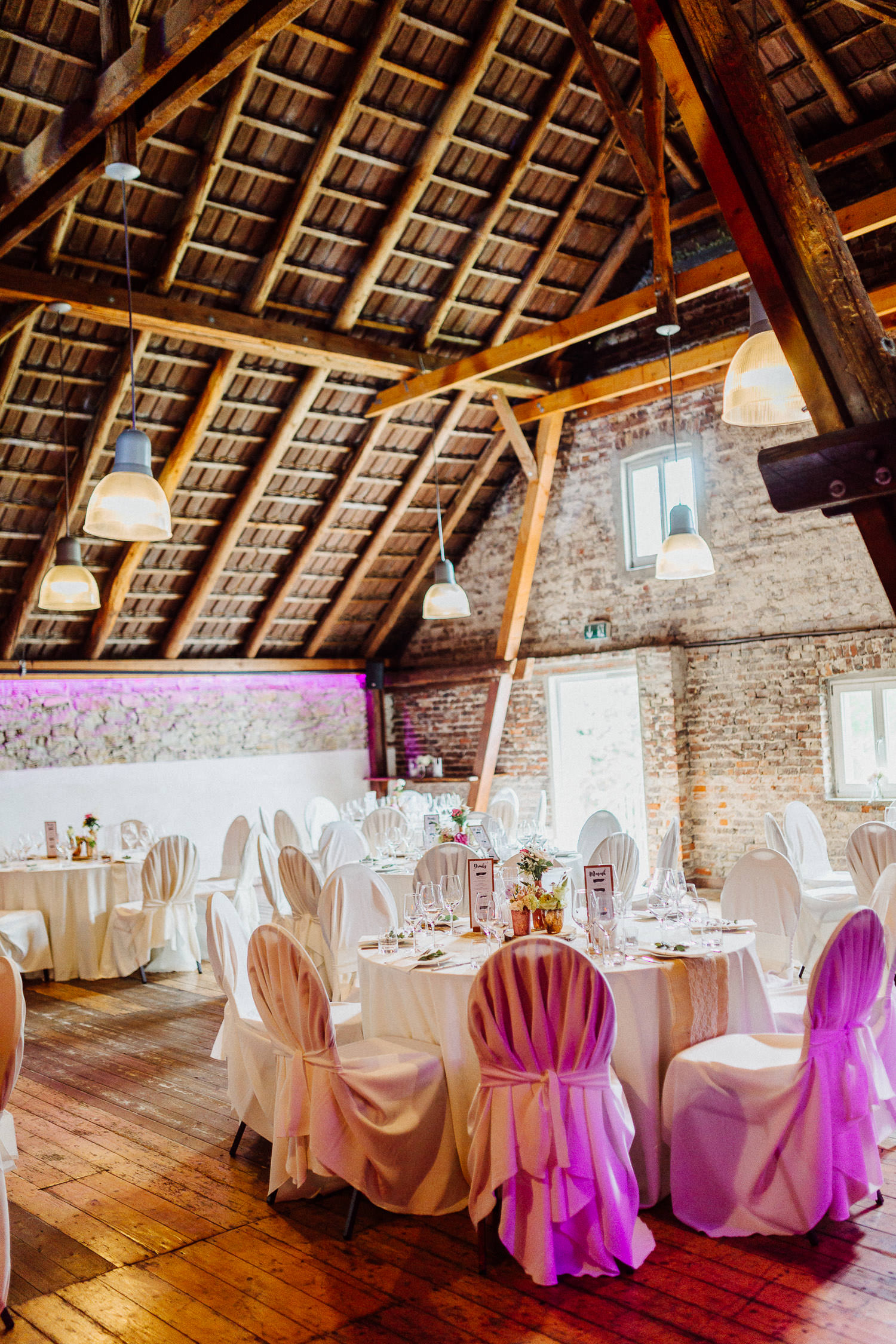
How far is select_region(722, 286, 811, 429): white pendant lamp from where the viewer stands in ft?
13.6

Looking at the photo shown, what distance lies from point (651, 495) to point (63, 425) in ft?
18.5

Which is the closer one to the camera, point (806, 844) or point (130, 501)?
point (130, 501)

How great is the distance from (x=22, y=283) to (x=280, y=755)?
20.9 ft

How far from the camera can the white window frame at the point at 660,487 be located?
10.3m

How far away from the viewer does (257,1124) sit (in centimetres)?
443

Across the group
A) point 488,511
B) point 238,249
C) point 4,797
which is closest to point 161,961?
point 4,797

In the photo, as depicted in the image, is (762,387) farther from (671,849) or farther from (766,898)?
→ (671,849)

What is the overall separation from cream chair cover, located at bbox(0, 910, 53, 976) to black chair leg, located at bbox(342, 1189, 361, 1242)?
4558mm

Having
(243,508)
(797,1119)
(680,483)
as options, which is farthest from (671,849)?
(243,508)

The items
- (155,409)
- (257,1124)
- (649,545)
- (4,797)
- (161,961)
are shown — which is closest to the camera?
(257,1124)

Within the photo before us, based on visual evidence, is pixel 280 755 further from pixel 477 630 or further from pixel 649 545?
pixel 649 545

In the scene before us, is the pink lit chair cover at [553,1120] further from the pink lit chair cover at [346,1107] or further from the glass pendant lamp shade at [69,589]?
the glass pendant lamp shade at [69,589]

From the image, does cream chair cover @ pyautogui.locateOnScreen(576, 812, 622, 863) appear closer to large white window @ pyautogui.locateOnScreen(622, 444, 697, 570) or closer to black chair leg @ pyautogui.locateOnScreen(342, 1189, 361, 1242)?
black chair leg @ pyautogui.locateOnScreen(342, 1189, 361, 1242)

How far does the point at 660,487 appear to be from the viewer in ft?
34.3
